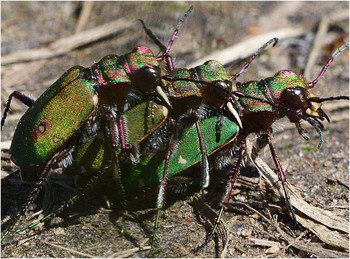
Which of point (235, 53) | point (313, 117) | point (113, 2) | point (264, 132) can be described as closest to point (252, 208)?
point (264, 132)

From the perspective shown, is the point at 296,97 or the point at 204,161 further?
the point at 296,97

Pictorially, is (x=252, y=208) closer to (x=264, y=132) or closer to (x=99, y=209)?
(x=264, y=132)

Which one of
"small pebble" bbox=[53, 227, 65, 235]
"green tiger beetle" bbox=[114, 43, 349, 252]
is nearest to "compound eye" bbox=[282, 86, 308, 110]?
"green tiger beetle" bbox=[114, 43, 349, 252]

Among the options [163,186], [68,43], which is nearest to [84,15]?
[68,43]

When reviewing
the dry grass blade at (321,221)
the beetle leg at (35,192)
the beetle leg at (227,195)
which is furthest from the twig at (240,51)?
the beetle leg at (35,192)

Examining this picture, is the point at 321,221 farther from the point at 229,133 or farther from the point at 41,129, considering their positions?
the point at 41,129

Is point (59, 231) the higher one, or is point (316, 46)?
point (316, 46)

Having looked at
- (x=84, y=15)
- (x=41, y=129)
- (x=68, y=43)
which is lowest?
(x=41, y=129)
